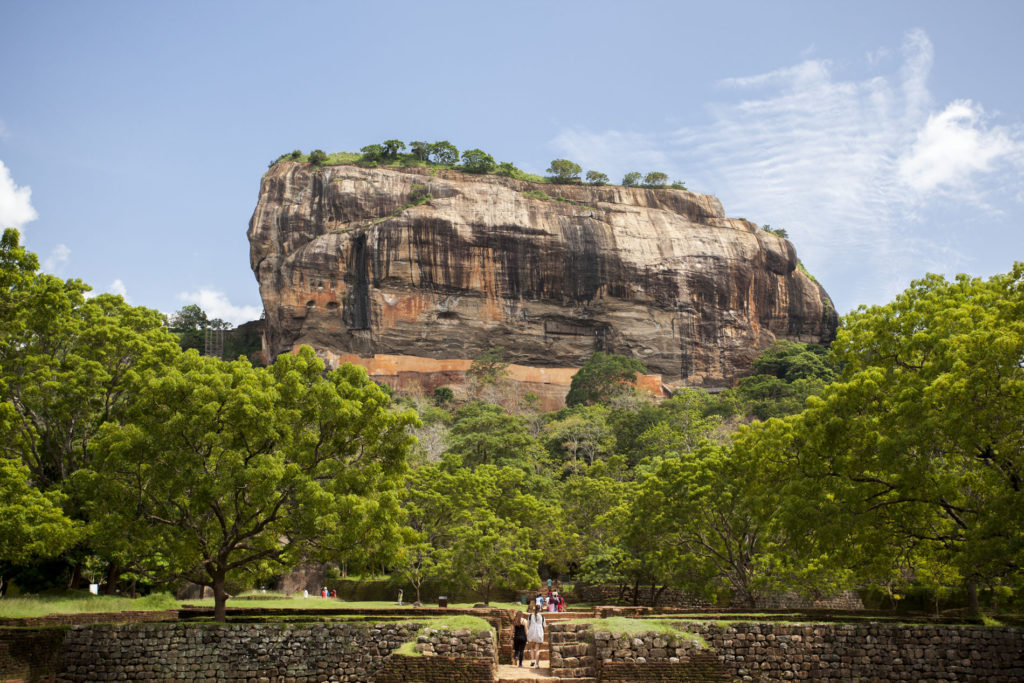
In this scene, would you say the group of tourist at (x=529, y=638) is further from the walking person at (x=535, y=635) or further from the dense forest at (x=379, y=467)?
the dense forest at (x=379, y=467)

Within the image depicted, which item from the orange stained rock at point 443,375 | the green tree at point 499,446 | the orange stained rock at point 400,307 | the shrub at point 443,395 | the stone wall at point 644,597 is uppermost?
the orange stained rock at point 400,307

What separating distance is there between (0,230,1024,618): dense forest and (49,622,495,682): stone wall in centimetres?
152

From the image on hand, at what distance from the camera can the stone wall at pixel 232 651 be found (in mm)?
13961

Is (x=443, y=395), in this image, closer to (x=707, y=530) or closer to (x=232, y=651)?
(x=707, y=530)

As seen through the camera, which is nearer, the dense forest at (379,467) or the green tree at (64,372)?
the dense forest at (379,467)

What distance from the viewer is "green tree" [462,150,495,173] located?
69.8 m

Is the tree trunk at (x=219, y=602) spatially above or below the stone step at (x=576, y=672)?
above

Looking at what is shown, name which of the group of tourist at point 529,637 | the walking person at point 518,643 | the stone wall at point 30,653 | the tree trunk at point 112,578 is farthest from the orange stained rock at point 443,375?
the stone wall at point 30,653

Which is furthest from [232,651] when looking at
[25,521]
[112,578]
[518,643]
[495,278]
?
[495,278]

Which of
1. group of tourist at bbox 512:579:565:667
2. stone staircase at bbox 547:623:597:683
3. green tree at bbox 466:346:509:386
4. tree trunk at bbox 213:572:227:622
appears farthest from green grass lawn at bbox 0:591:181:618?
green tree at bbox 466:346:509:386

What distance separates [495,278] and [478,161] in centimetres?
1185

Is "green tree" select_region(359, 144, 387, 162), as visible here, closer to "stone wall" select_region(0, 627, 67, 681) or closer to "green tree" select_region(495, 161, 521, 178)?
"green tree" select_region(495, 161, 521, 178)

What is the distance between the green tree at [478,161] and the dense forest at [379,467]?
48695 mm

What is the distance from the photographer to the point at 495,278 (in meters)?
63.8
